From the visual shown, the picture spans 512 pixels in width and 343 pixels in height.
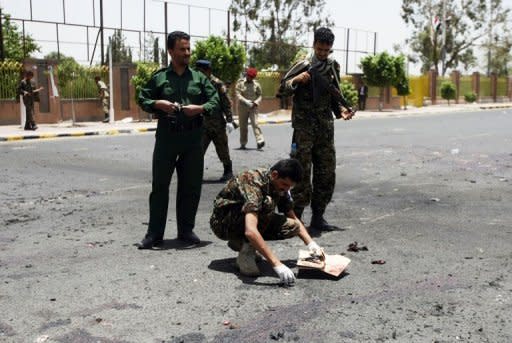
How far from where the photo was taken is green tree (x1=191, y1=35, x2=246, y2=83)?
85.5 ft

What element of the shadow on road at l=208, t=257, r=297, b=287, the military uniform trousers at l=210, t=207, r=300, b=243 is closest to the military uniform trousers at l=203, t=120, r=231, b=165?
the shadow on road at l=208, t=257, r=297, b=287

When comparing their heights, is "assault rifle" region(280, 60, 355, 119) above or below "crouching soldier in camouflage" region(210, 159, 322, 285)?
above

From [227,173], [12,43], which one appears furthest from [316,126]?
[12,43]

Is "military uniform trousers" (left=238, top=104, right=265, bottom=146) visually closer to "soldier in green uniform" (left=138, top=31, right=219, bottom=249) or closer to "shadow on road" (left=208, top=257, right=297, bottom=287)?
"soldier in green uniform" (left=138, top=31, right=219, bottom=249)

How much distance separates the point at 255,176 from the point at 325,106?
5.34 ft

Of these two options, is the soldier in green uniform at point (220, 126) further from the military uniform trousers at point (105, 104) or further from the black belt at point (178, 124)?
the military uniform trousers at point (105, 104)

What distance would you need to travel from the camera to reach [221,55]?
2609cm

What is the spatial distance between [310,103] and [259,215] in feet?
5.42

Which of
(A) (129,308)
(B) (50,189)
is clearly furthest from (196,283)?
(B) (50,189)

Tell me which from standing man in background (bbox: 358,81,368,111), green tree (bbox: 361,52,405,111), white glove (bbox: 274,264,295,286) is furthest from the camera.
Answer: standing man in background (bbox: 358,81,368,111)

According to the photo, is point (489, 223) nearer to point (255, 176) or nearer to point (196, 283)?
point (255, 176)

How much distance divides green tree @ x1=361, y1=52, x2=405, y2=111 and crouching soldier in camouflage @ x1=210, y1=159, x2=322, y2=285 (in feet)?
109

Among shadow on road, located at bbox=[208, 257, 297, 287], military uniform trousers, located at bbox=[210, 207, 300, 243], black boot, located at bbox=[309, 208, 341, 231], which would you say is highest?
military uniform trousers, located at bbox=[210, 207, 300, 243]

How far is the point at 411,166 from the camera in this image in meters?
11.0
